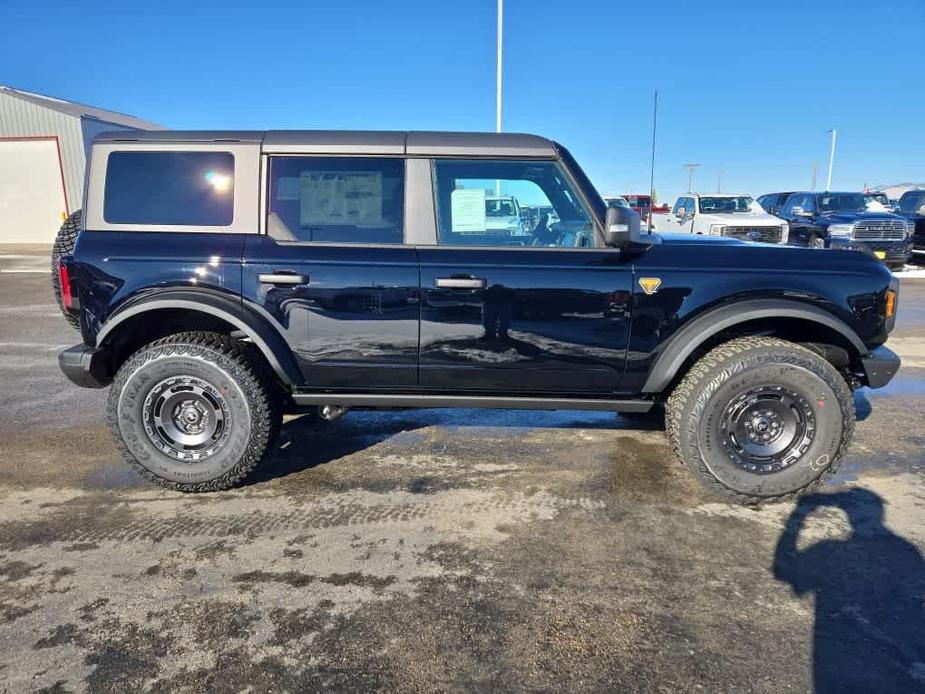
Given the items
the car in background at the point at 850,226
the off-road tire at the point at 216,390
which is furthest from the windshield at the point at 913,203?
the off-road tire at the point at 216,390

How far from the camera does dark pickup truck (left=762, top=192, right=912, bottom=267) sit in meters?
13.9

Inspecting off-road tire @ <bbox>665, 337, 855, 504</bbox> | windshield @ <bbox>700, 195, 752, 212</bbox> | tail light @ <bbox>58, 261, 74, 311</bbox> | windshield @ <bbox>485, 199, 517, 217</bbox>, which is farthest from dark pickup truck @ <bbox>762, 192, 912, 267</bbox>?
tail light @ <bbox>58, 261, 74, 311</bbox>

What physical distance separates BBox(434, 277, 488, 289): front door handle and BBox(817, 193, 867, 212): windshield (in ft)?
50.4

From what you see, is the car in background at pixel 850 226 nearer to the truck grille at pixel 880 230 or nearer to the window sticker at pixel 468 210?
the truck grille at pixel 880 230

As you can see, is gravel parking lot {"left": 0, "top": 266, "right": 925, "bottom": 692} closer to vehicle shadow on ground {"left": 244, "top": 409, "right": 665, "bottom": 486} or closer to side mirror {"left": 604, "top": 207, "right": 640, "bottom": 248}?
vehicle shadow on ground {"left": 244, "top": 409, "right": 665, "bottom": 486}

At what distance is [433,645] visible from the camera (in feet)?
7.14

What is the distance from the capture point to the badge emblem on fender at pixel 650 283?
10.5 feet

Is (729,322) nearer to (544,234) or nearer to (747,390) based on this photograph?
(747,390)

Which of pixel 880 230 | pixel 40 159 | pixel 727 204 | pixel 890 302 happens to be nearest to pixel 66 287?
pixel 890 302

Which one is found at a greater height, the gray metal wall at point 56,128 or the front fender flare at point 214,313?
the gray metal wall at point 56,128

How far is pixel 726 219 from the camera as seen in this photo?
47.3 ft

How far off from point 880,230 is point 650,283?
13997 millimetres

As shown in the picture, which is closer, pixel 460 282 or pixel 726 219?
pixel 460 282

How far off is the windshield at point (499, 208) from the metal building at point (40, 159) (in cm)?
2070
